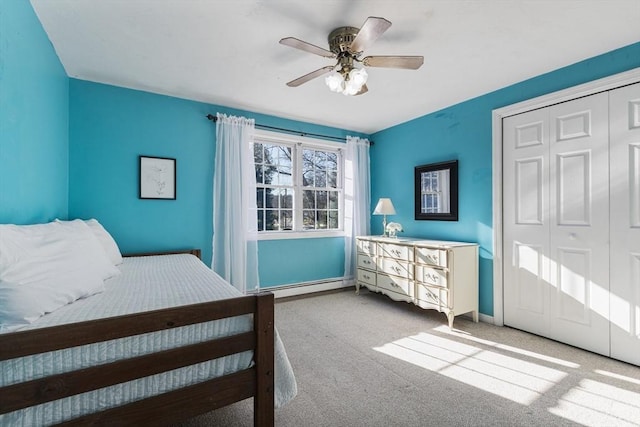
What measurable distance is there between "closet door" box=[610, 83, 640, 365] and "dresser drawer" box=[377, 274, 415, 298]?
1634 millimetres

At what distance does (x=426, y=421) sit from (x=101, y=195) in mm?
3347

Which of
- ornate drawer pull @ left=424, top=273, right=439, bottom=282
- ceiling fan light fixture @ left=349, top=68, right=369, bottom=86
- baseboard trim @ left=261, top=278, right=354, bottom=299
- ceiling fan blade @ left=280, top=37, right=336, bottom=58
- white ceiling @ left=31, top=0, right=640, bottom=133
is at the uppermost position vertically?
white ceiling @ left=31, top=0, right=640, bottom=133

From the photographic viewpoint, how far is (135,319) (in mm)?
A: 1187

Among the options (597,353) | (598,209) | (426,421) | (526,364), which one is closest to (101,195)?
(426,421)

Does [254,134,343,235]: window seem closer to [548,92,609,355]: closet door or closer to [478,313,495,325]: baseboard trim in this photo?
[478,313,495,325]: baseboard trim

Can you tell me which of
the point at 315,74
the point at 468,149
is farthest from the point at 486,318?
the point at 315,74

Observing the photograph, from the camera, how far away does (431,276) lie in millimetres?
3137

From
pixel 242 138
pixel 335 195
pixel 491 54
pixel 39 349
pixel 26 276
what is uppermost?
pixel 491 54

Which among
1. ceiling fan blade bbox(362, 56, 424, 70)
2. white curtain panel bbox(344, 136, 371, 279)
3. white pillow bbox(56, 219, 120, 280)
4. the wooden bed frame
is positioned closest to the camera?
the wooden bed frame

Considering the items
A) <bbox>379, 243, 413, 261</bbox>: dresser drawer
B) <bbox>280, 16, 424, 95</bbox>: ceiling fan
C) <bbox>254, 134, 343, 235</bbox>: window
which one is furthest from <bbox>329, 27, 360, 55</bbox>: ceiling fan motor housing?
<bbox>379, 243, 413, 261</bbox>: dresser drawer

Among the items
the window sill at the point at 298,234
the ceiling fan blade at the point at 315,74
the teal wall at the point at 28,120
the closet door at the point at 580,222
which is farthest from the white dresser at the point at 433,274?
the teal wall at the point at 28,120

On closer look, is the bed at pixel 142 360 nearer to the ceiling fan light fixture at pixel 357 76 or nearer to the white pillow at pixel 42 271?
the white pillow at pixel 42 271

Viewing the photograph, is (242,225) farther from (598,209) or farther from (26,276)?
(598,209)

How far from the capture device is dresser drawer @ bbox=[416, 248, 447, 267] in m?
3.01
